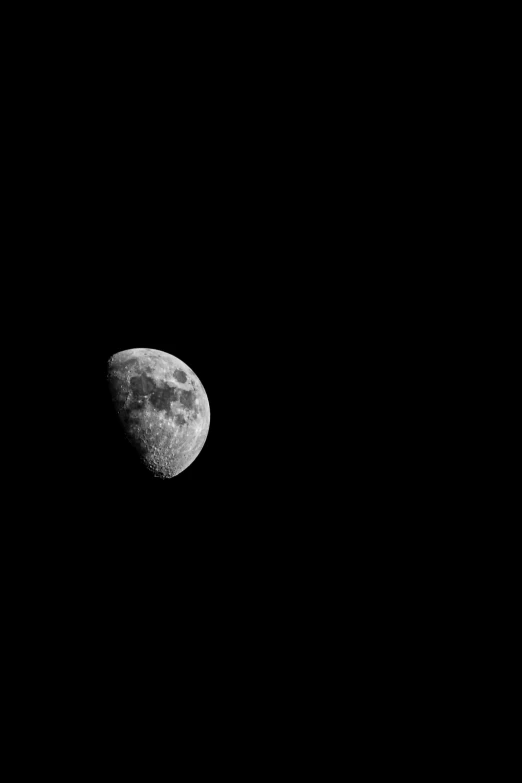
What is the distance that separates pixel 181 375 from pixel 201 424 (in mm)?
406

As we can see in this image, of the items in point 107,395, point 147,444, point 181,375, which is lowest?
point 147,444

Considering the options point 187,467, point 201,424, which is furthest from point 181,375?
point 187,467

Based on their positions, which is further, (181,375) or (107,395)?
(181,375)

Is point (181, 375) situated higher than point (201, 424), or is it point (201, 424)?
point (181, 375)

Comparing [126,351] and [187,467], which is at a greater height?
[126,351]

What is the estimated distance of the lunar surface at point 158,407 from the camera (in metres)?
3.28

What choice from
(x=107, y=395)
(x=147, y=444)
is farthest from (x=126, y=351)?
(x=147, y=444)

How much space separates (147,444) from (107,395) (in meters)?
0.45

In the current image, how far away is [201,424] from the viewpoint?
143 inches

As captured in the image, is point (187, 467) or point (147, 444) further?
point (187, 467)

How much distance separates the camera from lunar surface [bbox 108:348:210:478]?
129 inches

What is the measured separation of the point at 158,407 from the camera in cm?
332

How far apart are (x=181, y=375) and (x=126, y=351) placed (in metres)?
0.47

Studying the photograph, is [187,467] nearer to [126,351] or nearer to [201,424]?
[201,424]
